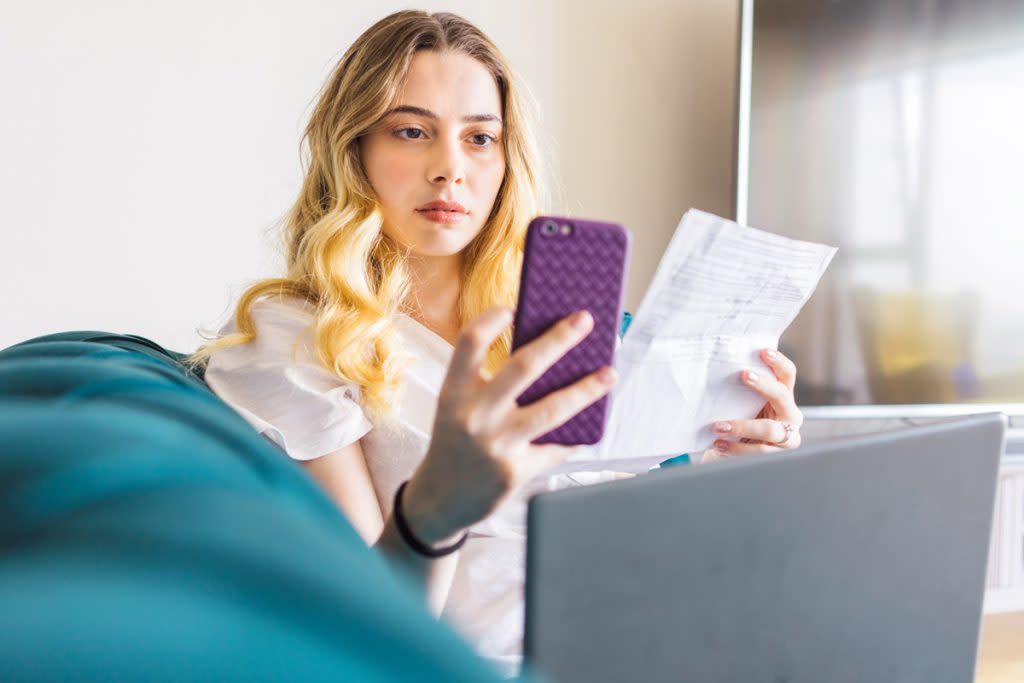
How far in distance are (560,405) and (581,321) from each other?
2.4 inches

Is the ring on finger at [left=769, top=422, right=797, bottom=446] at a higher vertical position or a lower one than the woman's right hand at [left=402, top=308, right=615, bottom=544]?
lower

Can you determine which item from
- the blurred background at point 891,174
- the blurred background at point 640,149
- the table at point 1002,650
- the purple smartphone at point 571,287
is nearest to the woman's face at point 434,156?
the purple smartphone at point 571,287

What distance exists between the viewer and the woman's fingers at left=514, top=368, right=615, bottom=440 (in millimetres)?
618

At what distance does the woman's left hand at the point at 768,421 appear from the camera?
0.97m

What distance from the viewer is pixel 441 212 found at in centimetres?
116

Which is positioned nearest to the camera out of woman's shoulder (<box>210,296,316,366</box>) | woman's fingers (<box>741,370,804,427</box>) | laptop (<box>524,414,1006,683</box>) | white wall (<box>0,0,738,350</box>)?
laptop (<box>524,414,1006,683</box>)

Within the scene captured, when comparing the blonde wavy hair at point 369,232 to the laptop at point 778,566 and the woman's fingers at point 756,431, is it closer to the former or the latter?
the woman's fingers at point 756,431

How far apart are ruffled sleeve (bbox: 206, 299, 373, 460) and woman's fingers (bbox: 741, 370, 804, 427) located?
1.46 ft

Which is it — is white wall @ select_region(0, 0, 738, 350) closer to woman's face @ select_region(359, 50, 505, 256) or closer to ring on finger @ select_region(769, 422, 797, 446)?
woman's face @ select_region(359, 50, 505, 256)

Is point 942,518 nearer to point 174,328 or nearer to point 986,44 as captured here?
point 174,328

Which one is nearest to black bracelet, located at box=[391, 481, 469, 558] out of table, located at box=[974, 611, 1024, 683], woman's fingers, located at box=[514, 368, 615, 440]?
woman's fingers, located at box=[514, 368, 615, 440]

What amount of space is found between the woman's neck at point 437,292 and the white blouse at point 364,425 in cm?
11

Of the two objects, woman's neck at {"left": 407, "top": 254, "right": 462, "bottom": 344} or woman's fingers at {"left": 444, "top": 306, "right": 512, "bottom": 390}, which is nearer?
woman's fingers at {"left": 444, "top": 306, "right": 512, "bottom": 390}

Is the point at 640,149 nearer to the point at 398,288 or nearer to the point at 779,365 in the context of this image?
the point at 398,288
